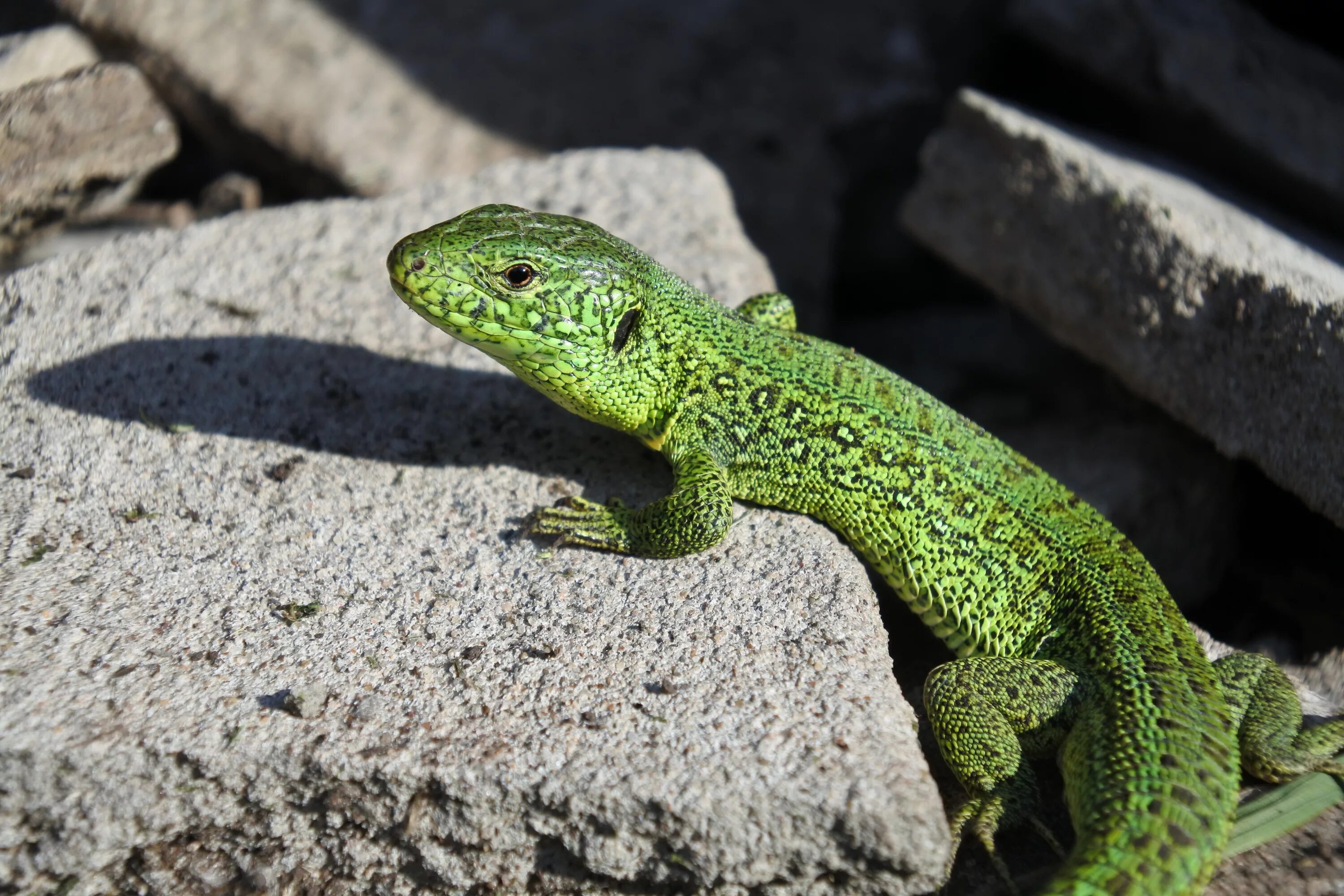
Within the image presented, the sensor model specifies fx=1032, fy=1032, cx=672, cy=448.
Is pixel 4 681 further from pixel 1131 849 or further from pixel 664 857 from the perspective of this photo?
pixel 1131 849

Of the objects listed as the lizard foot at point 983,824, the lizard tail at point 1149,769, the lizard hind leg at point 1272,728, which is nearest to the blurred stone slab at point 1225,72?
the lizard hind leg at point 1272,728

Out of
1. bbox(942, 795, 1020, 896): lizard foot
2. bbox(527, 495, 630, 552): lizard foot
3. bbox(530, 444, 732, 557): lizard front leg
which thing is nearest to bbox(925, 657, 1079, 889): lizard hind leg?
bbox(942, 795, 1020, 896): lizard foot

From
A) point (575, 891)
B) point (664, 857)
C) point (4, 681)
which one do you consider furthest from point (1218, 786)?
point (4, 681)

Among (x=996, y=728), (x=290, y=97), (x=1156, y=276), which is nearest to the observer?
(x=996, y=728)

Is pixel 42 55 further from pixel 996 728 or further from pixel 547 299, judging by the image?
pixel 996 728

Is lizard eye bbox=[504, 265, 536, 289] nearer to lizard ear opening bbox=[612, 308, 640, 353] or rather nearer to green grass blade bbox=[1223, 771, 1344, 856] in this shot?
lizard ear opening bbox=[612, 308, 640, 353]

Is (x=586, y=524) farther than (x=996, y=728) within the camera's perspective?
Yes

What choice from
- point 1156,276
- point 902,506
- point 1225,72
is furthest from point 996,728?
point 1225,72
